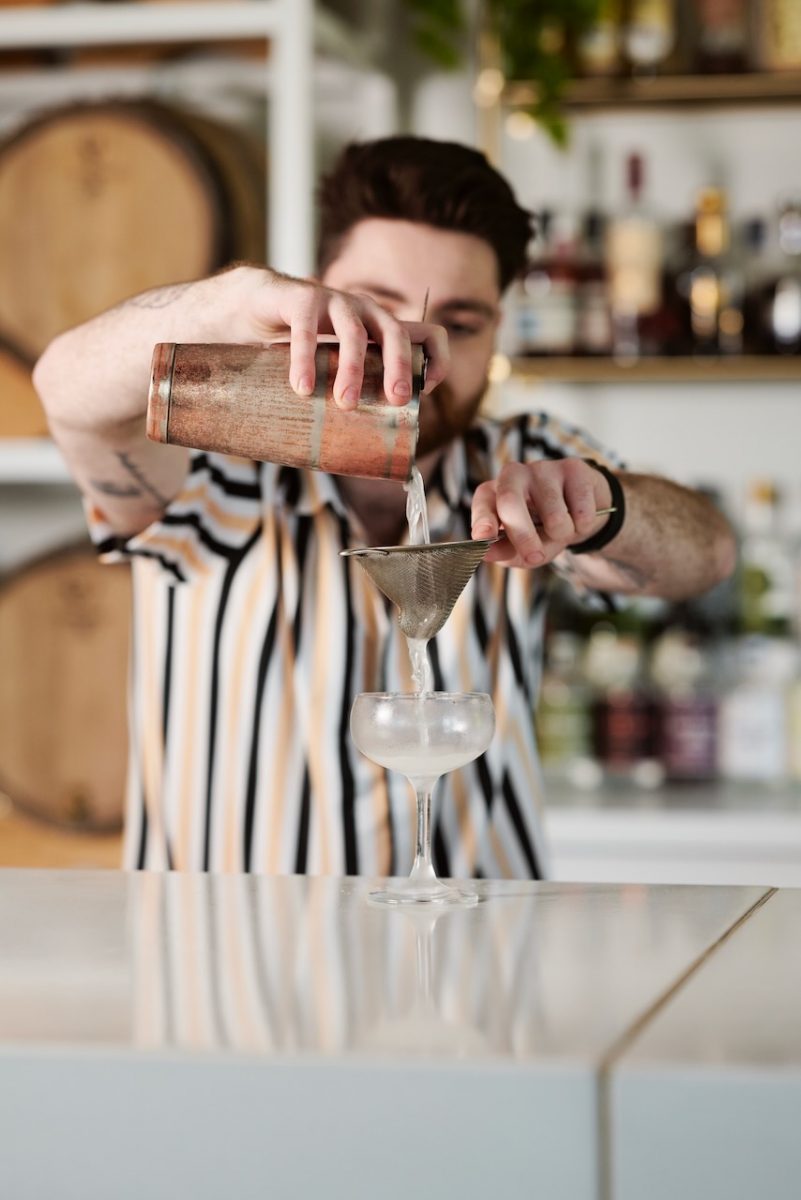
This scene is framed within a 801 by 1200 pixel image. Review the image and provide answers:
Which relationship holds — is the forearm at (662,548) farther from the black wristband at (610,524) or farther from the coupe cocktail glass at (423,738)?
the coupe cocktail glass at (423,738)

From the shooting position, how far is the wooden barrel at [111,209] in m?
2.26

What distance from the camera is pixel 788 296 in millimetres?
2514

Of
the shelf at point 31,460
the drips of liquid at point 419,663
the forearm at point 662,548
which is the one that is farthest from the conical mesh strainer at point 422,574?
the shelf at point 31,460

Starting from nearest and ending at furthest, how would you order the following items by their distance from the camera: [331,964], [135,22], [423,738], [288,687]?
[331,964] < [423,738] < [288,687] < [135,22]

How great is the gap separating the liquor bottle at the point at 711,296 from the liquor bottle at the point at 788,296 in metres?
0.06

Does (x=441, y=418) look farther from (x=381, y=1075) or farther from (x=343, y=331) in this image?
(x=381, y=1075)

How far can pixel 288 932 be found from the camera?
0.90 m

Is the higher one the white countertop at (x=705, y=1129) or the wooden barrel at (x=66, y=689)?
the white countertop at (x=705, y=1129)

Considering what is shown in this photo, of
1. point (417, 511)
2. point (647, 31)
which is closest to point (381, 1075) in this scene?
point (417, 511)

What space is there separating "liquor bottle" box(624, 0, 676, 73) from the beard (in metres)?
1.10

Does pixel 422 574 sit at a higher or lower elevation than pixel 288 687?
higher

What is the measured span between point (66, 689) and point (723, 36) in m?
1.56

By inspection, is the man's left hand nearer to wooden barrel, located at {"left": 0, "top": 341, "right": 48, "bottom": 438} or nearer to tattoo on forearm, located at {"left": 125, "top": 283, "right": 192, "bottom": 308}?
tattoo on forearm, located at {"left": 125, "top": 283, "right": 192, "bottom": 308}

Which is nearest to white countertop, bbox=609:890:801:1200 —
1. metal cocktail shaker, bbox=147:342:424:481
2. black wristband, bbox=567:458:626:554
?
metal cocktail shaker, bbox=147:342:424:481
